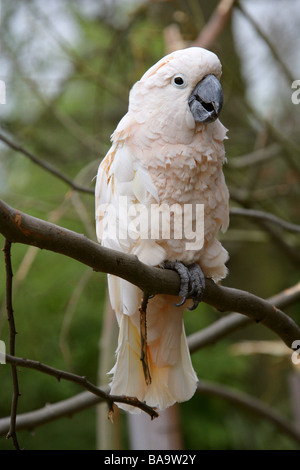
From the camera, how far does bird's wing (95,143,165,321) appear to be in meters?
1.46

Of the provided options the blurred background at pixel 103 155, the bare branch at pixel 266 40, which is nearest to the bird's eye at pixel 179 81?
the blurred background at pixel 103 155

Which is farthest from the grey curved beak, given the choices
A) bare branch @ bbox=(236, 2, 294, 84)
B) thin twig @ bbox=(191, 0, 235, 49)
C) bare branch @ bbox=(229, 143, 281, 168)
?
bare branch @ bbox=(229, 143, 281, 168)

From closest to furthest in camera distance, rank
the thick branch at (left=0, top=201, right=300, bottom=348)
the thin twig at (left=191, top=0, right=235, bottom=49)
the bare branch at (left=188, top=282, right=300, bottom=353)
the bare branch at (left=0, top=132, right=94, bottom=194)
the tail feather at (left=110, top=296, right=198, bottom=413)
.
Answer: the thick branch at (left=0, top=201, right=300, bottom=348)
the tail feather at (left=110, top=296, right=198, bottom=413)
the bare branch at (left=0, top=132, right=94, bottom=194)
the bare branch at (left=188, top=282, right=300, bottom=353)
the thin twig at (left=191, top=0, right=235, bottom=49)

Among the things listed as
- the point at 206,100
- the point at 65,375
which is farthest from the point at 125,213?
the point at 65,375

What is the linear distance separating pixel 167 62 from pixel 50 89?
6.11 ft

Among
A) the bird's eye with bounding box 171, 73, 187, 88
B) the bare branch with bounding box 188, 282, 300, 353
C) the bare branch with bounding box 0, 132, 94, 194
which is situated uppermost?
the bare branch with bounding box 0, 132, 94, 194

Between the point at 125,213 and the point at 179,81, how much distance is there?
370 millimetres

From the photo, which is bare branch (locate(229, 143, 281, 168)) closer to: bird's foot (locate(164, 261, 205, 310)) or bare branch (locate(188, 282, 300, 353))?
bare branch (locate(188, 282, 300, 353))

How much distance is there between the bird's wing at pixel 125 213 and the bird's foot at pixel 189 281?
0.05 metres

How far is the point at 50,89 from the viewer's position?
3172 mm

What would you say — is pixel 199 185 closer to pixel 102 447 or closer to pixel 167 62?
pixel 167 62

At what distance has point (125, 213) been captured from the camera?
1.48 meters

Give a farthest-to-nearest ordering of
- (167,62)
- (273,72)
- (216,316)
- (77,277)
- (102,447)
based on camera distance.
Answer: (216,316) → (273,72) → (77,277) → (102,447) → (167,62)
